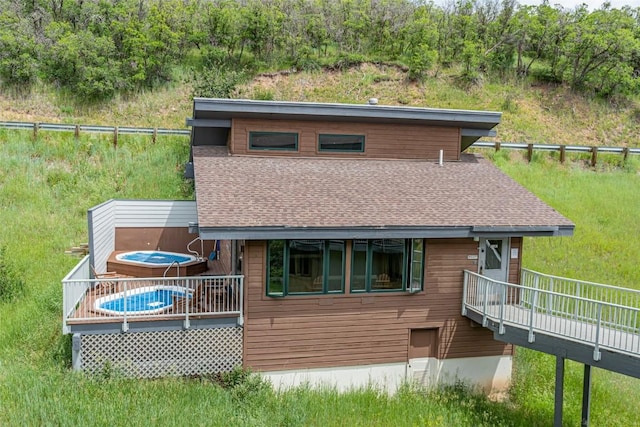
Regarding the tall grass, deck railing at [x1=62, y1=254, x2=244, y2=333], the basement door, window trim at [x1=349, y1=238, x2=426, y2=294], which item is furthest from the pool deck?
the tall grass

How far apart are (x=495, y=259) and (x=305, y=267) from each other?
4978mm

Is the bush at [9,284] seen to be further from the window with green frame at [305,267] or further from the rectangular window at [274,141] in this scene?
the window with green frame at [305,267]

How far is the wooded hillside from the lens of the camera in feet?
108

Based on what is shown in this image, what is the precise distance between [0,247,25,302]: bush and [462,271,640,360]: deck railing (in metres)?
12.4

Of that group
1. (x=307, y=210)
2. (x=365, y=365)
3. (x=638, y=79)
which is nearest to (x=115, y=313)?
(x=307, y=210)

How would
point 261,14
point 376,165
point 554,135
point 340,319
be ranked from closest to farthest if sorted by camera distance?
point 340,319, point 376,165, point 554,135, point 261,14

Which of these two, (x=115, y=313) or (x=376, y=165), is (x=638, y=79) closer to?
(x=376, y=165)

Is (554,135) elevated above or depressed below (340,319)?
above

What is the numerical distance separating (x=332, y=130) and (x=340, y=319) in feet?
18.7

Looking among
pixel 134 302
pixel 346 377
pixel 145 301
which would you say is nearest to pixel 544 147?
pixel 346 377

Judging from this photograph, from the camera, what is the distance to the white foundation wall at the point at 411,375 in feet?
36.7

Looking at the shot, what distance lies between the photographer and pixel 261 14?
1519 inches

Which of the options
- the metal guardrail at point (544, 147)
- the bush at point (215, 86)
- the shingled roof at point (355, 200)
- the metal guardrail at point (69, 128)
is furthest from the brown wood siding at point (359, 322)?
the bush at point (215, 86)

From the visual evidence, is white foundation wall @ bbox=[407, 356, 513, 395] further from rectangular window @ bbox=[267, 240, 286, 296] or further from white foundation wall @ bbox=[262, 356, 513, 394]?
rectangular window @ bbox=[267, 240, 286, 296]
